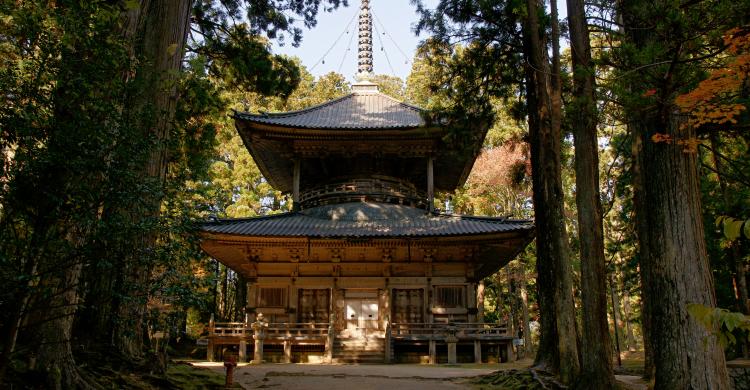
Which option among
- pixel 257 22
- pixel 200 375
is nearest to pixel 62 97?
pixel 200 375

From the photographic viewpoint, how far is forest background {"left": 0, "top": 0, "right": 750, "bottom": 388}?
167 inches

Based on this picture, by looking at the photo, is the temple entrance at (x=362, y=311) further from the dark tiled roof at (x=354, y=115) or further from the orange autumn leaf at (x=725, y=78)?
the orange autumn leaf at (x=725, y=78)

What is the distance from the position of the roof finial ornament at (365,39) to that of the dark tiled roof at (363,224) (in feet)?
42.6

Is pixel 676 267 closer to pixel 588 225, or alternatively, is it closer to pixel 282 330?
pixel 588 225

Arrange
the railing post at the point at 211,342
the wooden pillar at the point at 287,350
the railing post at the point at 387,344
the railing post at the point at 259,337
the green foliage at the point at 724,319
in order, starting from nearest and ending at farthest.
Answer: the green foliage at the point at 724,319, the railing post at the point at 387,344, the railing post at the point at 259,337, the wooden pillar at the point at 287,350, the railing post at the point at 211,342

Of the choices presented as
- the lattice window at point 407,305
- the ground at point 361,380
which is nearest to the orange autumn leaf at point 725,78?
the ground at point 361,380

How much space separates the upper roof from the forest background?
5682 millimetres

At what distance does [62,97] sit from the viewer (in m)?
4.34

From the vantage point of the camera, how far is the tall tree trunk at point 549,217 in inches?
346

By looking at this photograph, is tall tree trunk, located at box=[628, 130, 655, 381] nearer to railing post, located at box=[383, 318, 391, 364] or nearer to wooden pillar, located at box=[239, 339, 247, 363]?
railing post, located at box=[383, 318, 391, 364]

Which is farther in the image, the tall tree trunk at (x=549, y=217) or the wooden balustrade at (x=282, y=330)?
the wooden balustrade at (x=282, y=330)

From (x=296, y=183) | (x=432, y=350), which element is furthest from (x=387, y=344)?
(x=296, y=183)

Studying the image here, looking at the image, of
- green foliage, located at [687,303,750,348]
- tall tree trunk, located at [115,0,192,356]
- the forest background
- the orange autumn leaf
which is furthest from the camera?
the orange autumn leaf

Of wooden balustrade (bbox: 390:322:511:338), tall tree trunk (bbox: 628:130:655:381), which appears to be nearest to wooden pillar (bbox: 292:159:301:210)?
wooden balustrade (bbox: 390:322:511:338)
